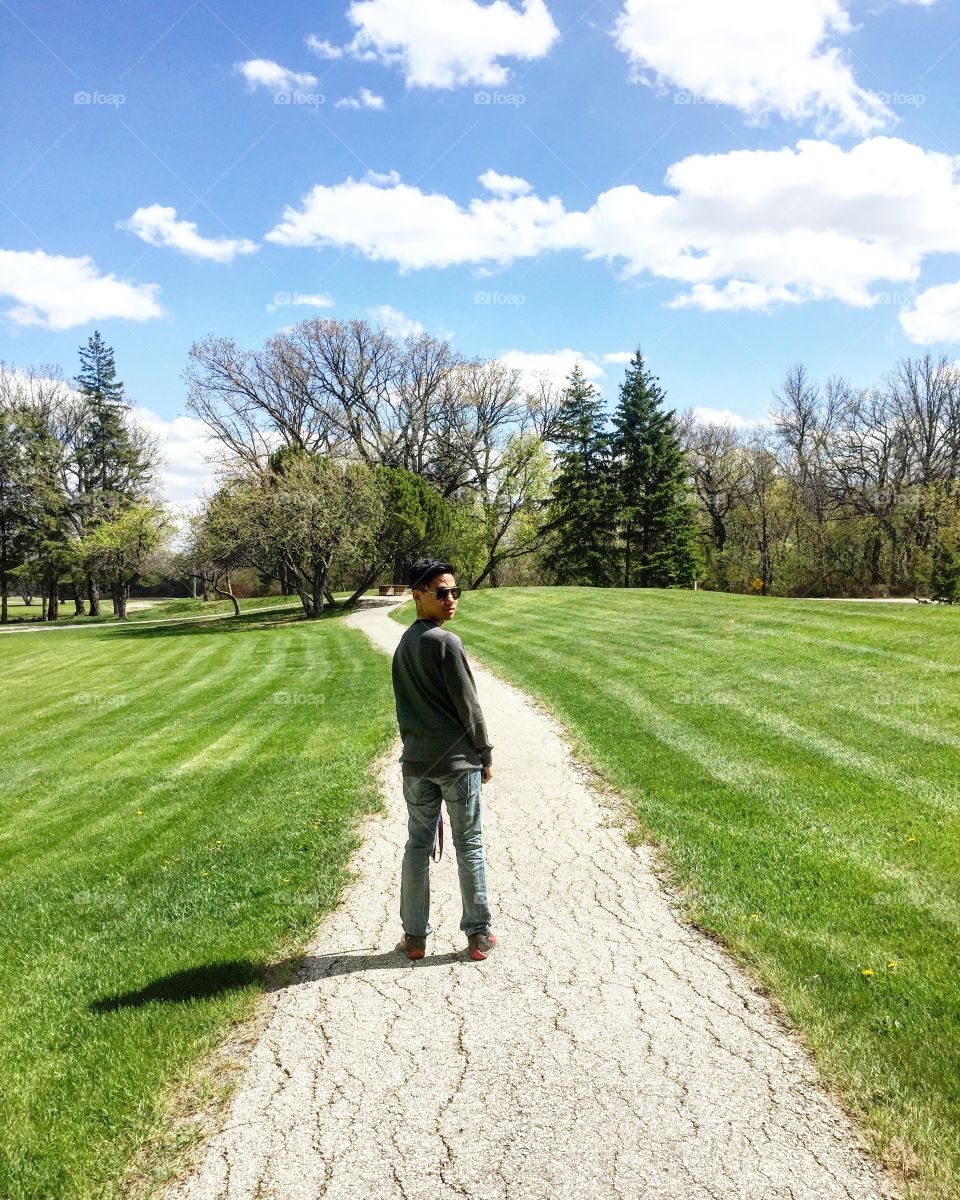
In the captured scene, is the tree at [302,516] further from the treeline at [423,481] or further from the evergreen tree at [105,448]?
the evergreen tree at [105,448]

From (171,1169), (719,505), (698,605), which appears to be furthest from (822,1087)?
(719,505)

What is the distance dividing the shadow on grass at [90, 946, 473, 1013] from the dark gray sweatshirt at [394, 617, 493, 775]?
45.2 inches

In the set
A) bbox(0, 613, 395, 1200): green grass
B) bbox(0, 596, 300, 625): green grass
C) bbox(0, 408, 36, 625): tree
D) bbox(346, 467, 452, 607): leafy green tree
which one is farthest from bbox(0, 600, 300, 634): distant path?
bbox(0, 613, 395, 1200): green grass

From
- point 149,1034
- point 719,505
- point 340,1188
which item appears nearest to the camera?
point 340,1188

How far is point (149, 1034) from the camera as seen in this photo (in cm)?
351

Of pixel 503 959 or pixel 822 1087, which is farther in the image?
pixel 503 959

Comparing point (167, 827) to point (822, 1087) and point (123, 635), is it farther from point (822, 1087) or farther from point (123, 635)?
point (123, 635)

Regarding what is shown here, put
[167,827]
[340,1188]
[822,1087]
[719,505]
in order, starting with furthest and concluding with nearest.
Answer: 1. [719,505]
2. [167,827]
3. [822,1087]
4. [340,1188]

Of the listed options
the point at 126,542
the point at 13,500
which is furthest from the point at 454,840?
the point at 13,500

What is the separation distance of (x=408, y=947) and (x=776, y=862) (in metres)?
2.84

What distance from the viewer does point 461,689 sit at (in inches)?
159

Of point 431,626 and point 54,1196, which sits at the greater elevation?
point 431,626

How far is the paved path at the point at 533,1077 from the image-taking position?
2.57 metres

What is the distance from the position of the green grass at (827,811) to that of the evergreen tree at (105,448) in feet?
130
